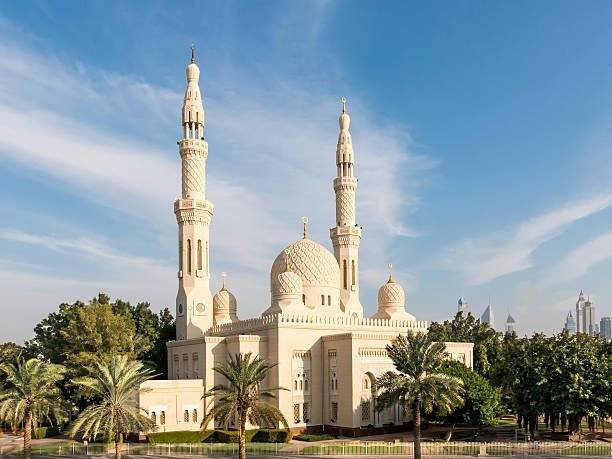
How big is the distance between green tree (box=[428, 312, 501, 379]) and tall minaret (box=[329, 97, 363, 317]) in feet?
27.5

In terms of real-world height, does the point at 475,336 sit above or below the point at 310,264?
below

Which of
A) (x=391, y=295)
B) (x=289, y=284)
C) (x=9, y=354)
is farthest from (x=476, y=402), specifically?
(x=9, y=354)

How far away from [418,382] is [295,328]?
14.7 m

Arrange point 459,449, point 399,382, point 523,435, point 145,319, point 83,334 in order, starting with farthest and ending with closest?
1. point 145,319
2. point 83,334
3. point 523,435
4. point 459,449
5. point 399,382

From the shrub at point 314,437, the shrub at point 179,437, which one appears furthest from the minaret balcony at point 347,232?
the shrub at point 179,437

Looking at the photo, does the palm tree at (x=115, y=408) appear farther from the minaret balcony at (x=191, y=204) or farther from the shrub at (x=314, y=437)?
the minaret balcony at (x=191, y=204)

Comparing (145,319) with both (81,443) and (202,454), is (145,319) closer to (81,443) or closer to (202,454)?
(81,443)

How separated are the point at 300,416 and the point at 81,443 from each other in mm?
13724

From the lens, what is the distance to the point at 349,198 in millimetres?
61750

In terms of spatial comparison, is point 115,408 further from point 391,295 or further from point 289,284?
point 391,295

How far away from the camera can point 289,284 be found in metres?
50.9

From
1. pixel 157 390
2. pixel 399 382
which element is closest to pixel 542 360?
pixel 399 382

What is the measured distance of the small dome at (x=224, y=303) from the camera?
57656 mm

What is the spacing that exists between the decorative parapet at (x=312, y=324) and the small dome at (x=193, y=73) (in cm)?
1958
